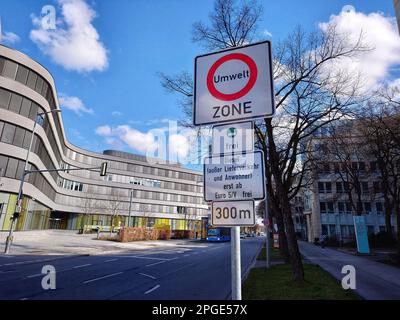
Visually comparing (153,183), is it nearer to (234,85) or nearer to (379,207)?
(379,207)

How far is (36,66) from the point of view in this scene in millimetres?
33156

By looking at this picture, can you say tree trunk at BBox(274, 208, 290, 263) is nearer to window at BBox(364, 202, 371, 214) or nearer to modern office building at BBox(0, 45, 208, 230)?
modern office building at BBox(0, 45, 208, 230)

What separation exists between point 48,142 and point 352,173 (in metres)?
38.2

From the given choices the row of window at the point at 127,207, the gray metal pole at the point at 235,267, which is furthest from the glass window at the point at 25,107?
the gray metal pole at the point at 235,267

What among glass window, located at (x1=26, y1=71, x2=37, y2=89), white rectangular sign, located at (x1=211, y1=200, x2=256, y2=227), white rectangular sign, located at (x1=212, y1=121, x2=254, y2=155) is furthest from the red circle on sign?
glass window, located at (x1=26, y1=71, x2=37, y2=89)

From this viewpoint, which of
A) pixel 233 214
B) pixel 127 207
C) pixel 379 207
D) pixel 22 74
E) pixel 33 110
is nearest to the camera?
pixel 233 214

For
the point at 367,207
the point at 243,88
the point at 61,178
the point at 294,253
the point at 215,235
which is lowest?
the point at 294,253

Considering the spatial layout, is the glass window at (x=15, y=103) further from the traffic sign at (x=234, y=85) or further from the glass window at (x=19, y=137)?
the traffic sign at (x=234, y=85)

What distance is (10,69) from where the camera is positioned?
30.5m

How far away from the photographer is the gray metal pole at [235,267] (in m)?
2.28

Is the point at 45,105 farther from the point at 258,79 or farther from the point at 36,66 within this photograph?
the point at 258,79

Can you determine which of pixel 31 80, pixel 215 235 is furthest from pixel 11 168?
pixel 215 235

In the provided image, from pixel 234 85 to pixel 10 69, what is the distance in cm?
3579
